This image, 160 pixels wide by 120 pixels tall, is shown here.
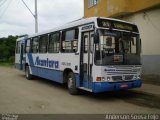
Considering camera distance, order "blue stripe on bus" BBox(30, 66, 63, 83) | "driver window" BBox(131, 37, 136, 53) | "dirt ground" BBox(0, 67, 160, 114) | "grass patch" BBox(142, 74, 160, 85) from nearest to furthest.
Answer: "dirt ground" BBox(0, 67, 160, 114) → "driver window" BBox(131, 37, 136, 53) → "blue stripe on bus" BBox(30, 66, 63, 83) → "grass patch" BBox(142, 74, 160, 85)

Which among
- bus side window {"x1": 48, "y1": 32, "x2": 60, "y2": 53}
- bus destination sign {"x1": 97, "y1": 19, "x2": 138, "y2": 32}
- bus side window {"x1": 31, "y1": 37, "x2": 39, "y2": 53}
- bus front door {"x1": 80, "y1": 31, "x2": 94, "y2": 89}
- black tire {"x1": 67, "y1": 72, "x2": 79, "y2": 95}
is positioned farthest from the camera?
bus side window {"x1": 31, "y1": 37, "x2": 39, "y2": 53}

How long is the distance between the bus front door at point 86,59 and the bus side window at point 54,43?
8.55ft

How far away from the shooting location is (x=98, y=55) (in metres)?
10.3

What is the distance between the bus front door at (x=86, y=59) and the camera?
10.8 m

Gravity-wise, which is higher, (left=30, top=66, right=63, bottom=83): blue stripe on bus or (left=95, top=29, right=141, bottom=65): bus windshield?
(left=95, top=29, right=141, bottom=65): bus windshield

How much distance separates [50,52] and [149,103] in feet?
20.7

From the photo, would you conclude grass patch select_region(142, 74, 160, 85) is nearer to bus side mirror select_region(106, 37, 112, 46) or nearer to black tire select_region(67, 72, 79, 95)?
black tire select_region(67, 72, 79, 95)

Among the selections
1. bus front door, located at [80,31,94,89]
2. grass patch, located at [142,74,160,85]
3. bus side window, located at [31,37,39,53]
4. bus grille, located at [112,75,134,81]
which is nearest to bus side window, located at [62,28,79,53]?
bus front door, located at [80,31,94,89]

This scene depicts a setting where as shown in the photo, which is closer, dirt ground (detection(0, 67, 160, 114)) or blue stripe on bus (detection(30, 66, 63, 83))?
dirt ground (detection(0, 67, 160, 114))

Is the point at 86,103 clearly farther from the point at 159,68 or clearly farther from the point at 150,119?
the point at 159,68

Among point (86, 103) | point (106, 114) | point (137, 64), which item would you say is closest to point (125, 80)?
point (137, 64)

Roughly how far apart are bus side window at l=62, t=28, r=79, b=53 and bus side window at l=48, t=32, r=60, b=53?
2.23 feet

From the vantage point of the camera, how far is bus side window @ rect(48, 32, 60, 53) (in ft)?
45.1

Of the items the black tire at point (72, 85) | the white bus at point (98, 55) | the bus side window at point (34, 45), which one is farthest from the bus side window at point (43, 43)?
the black tire at point (72, 85)
